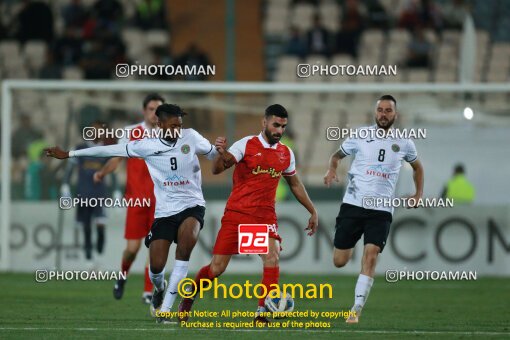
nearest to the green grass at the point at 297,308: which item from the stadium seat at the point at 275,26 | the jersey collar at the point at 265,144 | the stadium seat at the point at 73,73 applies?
the jersey collar at the point at 265,144

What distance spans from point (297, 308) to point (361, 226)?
154 centimetres

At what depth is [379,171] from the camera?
1234 centimetres

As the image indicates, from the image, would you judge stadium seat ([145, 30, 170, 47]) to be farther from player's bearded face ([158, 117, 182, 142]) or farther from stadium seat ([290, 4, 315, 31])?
player's bearded face ([158, 117, 182, 142])

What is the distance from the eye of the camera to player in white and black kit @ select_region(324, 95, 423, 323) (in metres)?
12.1

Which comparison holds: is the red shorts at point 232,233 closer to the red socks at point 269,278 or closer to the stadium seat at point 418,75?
the red socks at point 269,278

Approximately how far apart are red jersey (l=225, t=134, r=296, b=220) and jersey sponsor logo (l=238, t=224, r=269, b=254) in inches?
3.8

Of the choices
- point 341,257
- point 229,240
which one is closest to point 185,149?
point 229,240

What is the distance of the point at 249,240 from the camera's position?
1111 centimetres

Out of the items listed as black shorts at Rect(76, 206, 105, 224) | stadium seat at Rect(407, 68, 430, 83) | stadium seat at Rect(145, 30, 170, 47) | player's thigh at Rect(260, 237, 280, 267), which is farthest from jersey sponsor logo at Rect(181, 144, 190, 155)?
stadium seat at Rect(145, 30, 170, 47)

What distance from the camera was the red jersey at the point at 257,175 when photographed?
11172 mm

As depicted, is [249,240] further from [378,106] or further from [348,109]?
[348,109]

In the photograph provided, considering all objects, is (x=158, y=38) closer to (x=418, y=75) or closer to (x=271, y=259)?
(x=418, y=75)

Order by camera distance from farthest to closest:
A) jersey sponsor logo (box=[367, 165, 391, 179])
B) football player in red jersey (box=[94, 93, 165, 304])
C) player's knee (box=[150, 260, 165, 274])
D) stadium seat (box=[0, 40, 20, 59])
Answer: stadium seat (box=[0, 40, 20, 59]) < football player in red jersey (box=[94, 93, 165, 304]) < jersey sponsor logo (box=[367, 165, 391, 179]) < player's knee (box=[150, 260, 165, 274])

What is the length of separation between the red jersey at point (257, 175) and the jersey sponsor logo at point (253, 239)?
97mm
